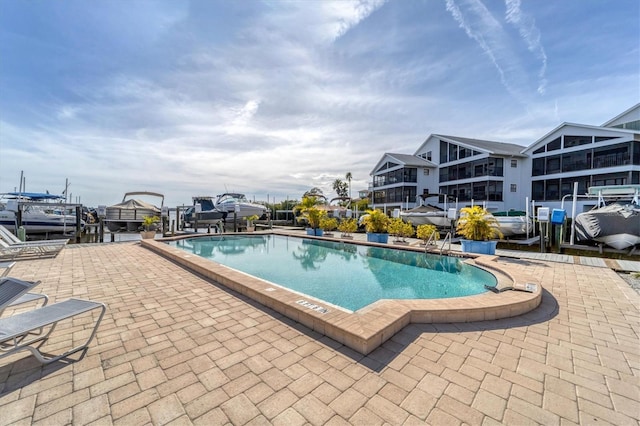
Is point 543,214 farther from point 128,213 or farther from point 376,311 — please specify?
point 128,213

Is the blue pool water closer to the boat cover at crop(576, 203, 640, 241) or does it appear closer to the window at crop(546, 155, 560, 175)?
the boat cover at crop(576, 203, 640, 241)

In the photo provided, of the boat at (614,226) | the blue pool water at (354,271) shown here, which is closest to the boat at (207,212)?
the blue pool water at (354,271)

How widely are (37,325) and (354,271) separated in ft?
19.9

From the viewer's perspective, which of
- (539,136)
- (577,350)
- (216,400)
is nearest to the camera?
(216,400)

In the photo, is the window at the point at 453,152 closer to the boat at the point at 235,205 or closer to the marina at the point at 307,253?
the marina at the point at 307,253

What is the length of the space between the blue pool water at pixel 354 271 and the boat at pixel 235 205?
976 centimetres

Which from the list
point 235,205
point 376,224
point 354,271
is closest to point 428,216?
point 376,224

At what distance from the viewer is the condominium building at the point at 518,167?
19.0 m

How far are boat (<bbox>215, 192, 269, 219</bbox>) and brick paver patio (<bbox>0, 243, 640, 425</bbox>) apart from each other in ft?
59.8

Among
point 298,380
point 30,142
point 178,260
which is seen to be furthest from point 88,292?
point 30,142

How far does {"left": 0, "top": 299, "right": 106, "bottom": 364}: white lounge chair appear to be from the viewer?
2.04 m

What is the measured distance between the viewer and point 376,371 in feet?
7.50

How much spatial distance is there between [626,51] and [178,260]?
524 inches

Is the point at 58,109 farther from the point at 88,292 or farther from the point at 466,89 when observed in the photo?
the point at 466,89
